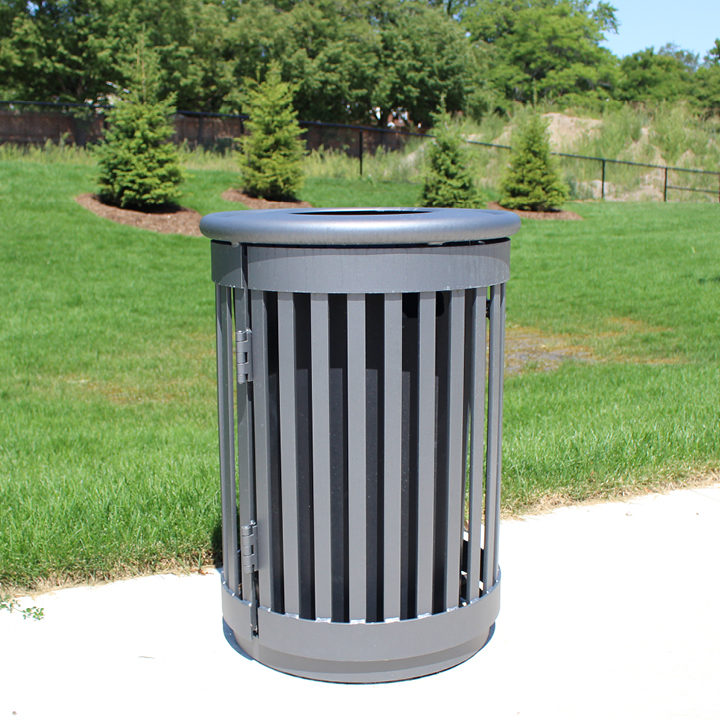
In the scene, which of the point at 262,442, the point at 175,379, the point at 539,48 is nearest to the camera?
the point at 262,442

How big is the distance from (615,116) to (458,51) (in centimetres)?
1078

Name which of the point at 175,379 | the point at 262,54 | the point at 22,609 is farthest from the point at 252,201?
the point at 262,54

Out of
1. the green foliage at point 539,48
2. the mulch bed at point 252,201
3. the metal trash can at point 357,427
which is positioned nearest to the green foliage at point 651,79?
the green foliage at point 539,48

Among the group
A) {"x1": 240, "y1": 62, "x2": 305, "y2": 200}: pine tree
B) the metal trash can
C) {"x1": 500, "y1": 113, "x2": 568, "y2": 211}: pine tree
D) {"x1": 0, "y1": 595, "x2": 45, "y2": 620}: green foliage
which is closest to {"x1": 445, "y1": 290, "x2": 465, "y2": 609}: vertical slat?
the metal trash can

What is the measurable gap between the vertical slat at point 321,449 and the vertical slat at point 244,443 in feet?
0.77

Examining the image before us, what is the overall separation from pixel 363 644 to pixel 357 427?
695mm

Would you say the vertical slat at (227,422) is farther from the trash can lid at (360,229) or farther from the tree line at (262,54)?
the tree line at (262,54)

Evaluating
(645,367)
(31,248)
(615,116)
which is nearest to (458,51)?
(615,116)

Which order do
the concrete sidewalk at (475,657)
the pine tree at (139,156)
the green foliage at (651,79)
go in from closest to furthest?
the concrete sidewalk at (475,657), the pine tree at (139,156), the green foliage at (651,79)

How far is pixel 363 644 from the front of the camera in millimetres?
2549

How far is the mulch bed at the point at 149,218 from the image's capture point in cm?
1462

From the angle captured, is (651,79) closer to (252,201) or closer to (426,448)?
(252,201)

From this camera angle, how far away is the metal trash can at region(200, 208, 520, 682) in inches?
91.3

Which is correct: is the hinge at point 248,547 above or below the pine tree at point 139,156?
below
